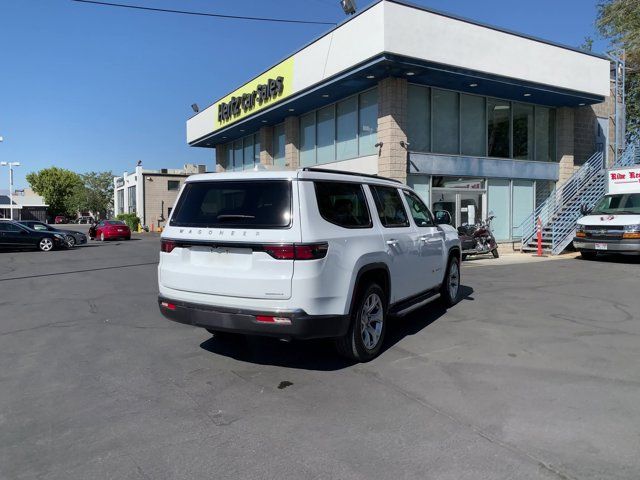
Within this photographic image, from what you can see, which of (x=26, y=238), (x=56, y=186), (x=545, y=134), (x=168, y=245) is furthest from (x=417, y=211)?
(x=56, y=186)

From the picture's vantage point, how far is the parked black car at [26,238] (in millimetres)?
20625

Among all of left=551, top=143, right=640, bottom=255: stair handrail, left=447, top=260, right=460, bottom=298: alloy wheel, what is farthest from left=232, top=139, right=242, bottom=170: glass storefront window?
left=447, top=260, right=460, bottom=298: alloy wheel

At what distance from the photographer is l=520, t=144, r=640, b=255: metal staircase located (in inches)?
671

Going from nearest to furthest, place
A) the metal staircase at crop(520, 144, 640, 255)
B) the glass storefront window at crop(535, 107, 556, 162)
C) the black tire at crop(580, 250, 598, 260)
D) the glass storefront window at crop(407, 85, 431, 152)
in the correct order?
1. the black tire at crop(580, 250, 598, 260)
2. the glass storefront window at crop(407, 85, 431, 152)
3. the metal staircase at crop(520, 144, 640, 255)
4. the glass storefront window at crop(535, 107, 556, 162)

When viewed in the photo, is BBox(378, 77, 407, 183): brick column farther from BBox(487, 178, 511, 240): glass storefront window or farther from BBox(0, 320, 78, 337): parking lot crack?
BBox(0, 320, 78, 337): parking lot crack

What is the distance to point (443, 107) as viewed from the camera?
1700 centimetres

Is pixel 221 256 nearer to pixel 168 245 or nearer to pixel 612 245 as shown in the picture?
pixel 168 245

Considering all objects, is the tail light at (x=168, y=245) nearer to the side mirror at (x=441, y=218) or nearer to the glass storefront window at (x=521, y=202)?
the side mirror at (x=441, y=218)

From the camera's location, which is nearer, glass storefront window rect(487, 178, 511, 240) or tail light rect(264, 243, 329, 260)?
tail light rect(264, 243, 329, 260)

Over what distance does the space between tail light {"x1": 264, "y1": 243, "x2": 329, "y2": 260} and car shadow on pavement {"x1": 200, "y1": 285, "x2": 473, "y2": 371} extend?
4.22 feet

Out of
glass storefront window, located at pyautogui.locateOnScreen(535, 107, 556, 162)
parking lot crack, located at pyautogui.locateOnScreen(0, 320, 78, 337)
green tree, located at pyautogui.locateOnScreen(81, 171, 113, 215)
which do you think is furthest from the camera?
green tree, located at pyautogui.locateOnScreen(81, 171, 113, 215)

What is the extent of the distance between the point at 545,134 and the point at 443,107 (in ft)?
20.1

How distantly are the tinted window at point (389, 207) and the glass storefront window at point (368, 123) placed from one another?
1050 cm

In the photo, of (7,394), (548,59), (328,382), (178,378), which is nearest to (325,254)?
(328,382)
